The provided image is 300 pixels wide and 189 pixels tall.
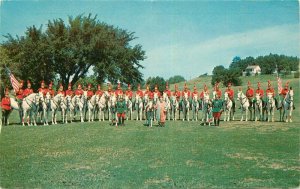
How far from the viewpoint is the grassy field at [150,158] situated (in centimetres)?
963

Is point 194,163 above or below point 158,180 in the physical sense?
above

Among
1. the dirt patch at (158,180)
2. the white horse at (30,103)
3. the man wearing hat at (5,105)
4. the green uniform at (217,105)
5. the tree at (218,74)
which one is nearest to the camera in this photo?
the dirt patch at (158,180)

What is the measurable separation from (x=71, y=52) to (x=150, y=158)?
2999 cm

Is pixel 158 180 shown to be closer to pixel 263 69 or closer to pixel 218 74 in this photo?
pixel 218 74

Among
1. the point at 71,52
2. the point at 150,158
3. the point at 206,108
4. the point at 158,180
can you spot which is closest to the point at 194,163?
the point at 150,158

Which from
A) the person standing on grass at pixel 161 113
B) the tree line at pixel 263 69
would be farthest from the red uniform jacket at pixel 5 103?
the tree line at pixel 263 69

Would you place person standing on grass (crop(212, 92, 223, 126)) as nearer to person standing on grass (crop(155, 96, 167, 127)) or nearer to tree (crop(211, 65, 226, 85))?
person standing on grass (crop(155, 96, 167, 127))

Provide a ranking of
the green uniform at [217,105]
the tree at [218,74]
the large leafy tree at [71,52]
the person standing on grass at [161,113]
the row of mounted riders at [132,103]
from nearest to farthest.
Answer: the green uniform at [217,105] < the person standing on grass at [161,113] < the row of mounted riders at [132,103] < the large leafy tree at [71,52] < the tree at [218,74]

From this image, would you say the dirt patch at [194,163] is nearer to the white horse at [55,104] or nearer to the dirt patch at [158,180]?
the dirt patch at [158,180]

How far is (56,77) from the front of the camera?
139 ft

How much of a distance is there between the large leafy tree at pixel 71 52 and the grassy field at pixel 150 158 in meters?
23.2

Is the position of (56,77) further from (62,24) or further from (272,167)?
(272,167)

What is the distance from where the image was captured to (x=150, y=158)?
11969 millimetres

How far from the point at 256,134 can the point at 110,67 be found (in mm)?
26401
